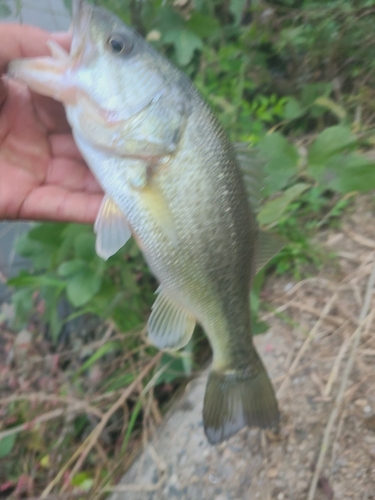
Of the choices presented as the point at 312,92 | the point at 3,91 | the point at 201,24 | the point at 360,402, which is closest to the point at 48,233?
the point at 3,91

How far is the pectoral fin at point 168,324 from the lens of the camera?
89 centimetres

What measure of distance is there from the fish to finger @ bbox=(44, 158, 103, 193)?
1.12 feet

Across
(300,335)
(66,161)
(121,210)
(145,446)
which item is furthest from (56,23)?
(145,446)

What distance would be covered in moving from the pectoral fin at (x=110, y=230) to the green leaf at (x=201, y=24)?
832mm

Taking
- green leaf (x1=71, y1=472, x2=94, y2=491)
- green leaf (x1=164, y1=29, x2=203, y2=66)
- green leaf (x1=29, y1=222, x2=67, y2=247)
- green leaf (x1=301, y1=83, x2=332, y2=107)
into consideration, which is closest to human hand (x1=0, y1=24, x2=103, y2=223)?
green leaf (x1=29, y1=222, x2=67, y2=247)

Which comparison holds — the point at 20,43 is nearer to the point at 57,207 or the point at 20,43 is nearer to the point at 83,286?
the point at 57,207

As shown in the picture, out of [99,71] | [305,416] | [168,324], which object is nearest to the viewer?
[99,71]

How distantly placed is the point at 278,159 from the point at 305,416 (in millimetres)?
826

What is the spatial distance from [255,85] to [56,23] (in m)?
1.01

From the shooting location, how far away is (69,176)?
1.13 m

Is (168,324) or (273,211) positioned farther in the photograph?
(273,211)

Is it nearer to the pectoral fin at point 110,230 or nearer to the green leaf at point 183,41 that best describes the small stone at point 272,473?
the pectoral fin at point 110,230

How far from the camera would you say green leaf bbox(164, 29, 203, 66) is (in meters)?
1.29

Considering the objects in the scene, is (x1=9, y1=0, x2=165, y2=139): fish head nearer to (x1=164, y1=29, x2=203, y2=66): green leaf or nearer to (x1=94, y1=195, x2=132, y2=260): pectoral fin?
(x1=94, y1=195, x2=132, y2=260): pectoral fin
